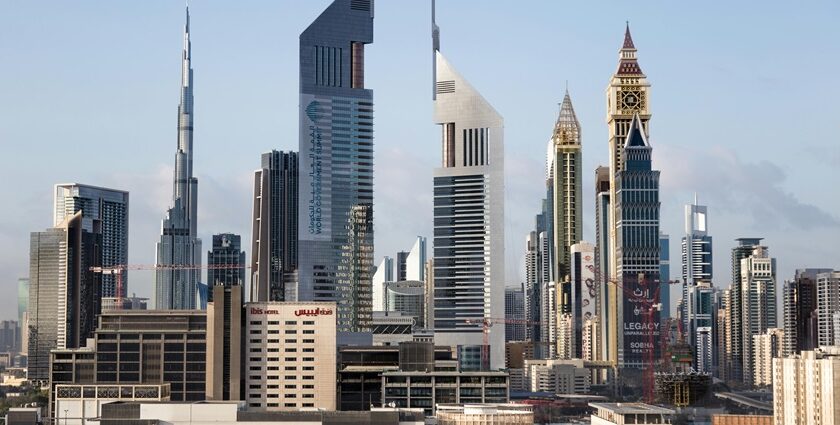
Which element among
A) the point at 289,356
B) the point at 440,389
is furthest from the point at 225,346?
the point at 440,389

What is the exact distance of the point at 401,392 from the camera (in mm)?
198000

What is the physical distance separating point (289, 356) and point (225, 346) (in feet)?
27.8

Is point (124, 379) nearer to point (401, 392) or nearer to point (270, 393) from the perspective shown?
point (270, 393)

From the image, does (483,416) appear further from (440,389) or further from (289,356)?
(289,356)

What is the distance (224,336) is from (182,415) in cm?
4039

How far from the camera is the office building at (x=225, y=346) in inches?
7480

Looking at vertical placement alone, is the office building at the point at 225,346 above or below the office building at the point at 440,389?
above

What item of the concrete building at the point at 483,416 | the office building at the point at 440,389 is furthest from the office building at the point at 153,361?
the concrete building at the point at 483,416

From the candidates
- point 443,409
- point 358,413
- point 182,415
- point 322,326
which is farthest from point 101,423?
point 322,326

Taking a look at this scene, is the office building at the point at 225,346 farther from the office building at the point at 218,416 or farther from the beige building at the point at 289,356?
the office building at the point at 218,416

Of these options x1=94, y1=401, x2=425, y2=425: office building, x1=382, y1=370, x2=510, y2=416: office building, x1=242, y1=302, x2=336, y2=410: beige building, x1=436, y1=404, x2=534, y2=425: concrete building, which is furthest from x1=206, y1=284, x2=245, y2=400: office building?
x1=436, y1=404, x2=534, y2=425: concrete building

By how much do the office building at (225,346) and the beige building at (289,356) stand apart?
8.30 ft

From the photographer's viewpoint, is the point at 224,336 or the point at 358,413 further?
the point at 224,336

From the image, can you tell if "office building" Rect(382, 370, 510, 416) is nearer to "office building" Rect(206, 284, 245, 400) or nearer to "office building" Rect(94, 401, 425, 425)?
"office building" Rect(206, 284, 245, 400)
